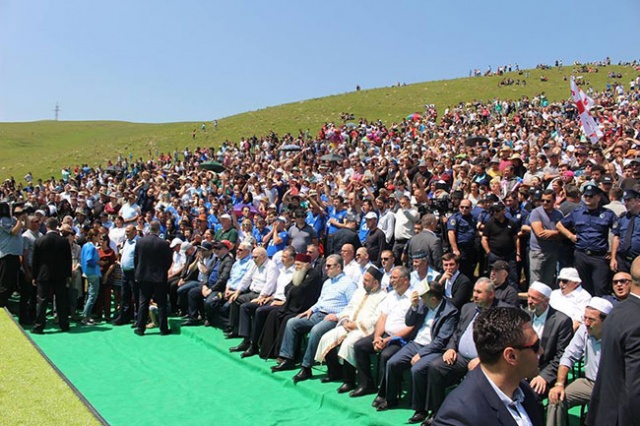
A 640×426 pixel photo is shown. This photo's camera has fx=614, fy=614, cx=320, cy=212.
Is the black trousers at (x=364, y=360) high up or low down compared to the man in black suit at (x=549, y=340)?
down

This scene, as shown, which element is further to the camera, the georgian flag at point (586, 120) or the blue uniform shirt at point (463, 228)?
the georgian flag at point (586, 120)

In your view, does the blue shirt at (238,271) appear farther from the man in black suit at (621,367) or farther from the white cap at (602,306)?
the man in black suit at (621,367)

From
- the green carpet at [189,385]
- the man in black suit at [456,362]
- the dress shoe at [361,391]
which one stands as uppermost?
the man in black suit at [456,362]

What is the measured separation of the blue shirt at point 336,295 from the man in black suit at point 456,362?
7.70 ft

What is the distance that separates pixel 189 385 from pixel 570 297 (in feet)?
16.8

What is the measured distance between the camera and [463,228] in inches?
391

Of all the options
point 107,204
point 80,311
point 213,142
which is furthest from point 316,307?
point 213,142

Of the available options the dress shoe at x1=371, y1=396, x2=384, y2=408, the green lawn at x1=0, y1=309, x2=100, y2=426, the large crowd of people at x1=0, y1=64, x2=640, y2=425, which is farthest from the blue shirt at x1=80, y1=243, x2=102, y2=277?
the dress shoe at x1=371, y1=396, x2=384, y2=408

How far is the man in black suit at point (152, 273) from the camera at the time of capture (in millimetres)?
11055

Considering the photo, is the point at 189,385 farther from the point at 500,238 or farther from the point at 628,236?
the point at 628,236

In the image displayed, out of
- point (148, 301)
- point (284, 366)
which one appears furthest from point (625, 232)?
point (148, 301)

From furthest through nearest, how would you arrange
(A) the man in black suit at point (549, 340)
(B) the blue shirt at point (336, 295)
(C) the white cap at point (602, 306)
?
1. (B) the blue shirt at point (336, 295)
2. (A) the man in black suit at point (549, 340)
3. (C) the white cap at point (602, 306)

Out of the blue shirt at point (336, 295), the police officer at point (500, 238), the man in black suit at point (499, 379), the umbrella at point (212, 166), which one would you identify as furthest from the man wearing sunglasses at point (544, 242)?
the umbrella at point (212, 166)

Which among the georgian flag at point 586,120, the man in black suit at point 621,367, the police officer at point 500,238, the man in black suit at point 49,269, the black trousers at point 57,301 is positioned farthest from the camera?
the georgian flag at point 586,120
